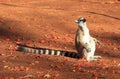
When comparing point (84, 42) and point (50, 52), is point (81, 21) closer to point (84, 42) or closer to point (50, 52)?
point (84, 42)

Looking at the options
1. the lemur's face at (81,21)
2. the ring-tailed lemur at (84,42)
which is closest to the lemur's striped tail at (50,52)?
the ring-tailed lemur at (84,42)

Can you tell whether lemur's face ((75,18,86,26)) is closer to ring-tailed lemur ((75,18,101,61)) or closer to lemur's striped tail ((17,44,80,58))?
ring-tailed lemur ((75,18,101,61))

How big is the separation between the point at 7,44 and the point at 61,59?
2.43 m

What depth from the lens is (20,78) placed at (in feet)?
26.3

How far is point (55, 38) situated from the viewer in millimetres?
13102

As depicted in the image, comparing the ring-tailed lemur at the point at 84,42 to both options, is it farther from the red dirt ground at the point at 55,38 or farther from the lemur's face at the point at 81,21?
the red dirt ground at the point at 55,38

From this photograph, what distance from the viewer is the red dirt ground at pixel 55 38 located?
873 cm

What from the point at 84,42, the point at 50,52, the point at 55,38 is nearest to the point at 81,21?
the point at 84,42

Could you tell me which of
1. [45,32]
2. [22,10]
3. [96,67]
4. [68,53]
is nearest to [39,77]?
[96,67]

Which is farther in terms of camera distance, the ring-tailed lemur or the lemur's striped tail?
the lemur's striped tail

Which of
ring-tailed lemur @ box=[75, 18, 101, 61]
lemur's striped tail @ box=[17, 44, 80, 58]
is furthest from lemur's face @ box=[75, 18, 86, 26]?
lemur's striped tail @ box=[17, 44, 80, 58]

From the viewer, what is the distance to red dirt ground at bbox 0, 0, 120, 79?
28.7 feet

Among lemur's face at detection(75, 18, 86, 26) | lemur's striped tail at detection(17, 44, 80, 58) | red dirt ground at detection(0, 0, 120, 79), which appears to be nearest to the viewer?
red dirt ground at detection(0, 0, 120, 79)

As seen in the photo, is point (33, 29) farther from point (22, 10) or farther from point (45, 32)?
point (22, 10)
